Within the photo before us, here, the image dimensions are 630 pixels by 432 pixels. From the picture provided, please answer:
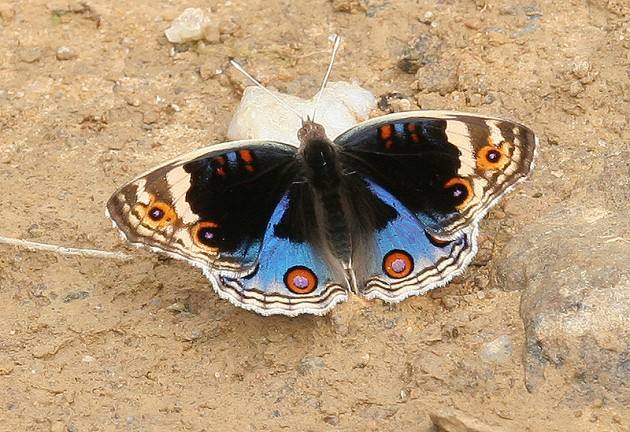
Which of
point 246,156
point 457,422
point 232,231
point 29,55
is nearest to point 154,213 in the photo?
point 232,231

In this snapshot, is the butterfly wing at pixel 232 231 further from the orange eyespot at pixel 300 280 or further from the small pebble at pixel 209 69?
the small pebble at pixel 209 69

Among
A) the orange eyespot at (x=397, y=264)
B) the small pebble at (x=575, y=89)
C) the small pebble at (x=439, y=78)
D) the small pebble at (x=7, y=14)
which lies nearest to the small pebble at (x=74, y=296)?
the orange eyespot at (x=397, y=264)

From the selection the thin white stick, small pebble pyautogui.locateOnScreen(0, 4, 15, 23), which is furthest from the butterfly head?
small pebble pyautogui.locateOnScreen(0, 4, 15, 23)

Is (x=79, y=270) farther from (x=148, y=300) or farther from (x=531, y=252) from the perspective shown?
(x=531, y=252)

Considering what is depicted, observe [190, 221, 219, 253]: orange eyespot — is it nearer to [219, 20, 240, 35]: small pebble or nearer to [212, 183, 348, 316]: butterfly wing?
[212, 183, 348, 316]: butterfly wing


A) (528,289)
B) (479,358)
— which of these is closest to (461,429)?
(479,358)

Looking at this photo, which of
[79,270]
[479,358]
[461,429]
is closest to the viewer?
[461,429]
